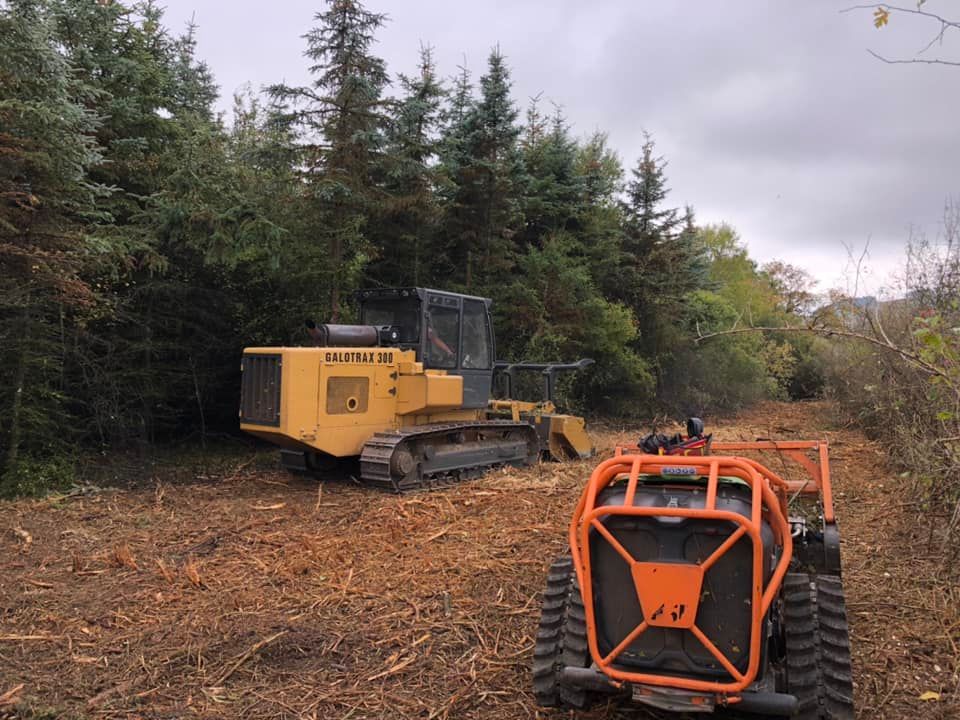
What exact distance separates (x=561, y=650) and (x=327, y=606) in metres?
2.12

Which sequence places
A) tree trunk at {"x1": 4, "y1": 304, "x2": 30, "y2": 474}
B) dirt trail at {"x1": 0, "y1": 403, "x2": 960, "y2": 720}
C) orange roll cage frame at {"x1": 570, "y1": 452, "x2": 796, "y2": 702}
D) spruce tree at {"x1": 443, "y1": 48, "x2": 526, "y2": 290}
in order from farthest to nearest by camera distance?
spruce tree at {"x1": 443, "y1": 48, "x2": 526, "y2": 290}, tree trunk at {"x1": 4, "y1": 304, "x2": 30, "y2": 474}, dirt trail at {"x1": 0, "y1": 403, "x2": 960, "y2": 720}, orange roll cage frame at {"x1": 570, "y1": 452, "x2": 796, "y2": 702}

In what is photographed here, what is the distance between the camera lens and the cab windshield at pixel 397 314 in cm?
980

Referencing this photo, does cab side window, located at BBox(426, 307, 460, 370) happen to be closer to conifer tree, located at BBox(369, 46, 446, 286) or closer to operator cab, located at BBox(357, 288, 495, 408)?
operator cab, located at BBox(357, 288, 495, 408)

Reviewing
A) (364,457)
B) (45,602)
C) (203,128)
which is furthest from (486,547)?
(203,128)

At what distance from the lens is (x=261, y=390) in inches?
342

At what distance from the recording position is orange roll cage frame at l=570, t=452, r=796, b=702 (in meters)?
2.99

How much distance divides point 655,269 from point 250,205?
12.5m

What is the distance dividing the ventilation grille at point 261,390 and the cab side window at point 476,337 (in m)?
2.79

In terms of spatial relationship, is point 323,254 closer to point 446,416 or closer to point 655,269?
point 446,416

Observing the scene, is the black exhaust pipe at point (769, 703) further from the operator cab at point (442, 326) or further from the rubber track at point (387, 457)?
the operator cab at point (442, 326)

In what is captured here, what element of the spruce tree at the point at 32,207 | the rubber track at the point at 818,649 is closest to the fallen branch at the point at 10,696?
the rubber track at the point at 818,649

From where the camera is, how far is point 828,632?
11.3 feet

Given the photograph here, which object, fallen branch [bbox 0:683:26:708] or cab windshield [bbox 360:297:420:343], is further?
cab windshield [bbox 360:297:420:343]

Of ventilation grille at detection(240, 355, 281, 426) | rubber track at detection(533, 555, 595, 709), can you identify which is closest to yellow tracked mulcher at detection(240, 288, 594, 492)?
ventilation grille at detection(240, 355, 281, 426)
